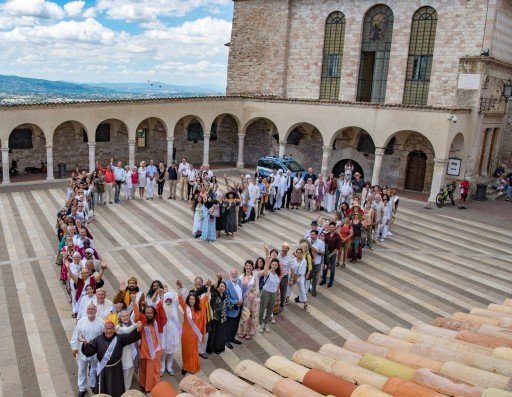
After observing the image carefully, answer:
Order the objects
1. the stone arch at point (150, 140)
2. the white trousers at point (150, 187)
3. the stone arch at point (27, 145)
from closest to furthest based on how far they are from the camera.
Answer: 1. the white trousers at point (150, 187)
2. the stone arch at point (27, 145)
3. the stone arch at point (150, 140)

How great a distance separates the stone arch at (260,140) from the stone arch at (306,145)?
1136 mm

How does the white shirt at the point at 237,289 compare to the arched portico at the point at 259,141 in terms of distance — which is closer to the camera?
the white shirt at the point at 237,289

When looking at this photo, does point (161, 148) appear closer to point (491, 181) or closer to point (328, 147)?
point (328, 147)

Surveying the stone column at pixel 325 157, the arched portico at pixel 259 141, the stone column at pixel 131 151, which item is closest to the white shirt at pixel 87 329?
the stone column at pixel 131 151

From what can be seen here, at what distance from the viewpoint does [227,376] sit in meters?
6.39

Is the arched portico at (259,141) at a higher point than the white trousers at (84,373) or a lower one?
higher

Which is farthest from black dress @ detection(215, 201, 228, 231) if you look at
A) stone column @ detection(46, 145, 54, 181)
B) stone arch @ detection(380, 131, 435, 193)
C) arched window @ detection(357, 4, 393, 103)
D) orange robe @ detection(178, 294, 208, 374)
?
arched window @ detection(357, 4, 393, 103)

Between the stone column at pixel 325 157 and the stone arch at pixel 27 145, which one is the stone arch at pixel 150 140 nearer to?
the stone arch at pixel 27 145

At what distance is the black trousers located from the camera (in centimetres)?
1008

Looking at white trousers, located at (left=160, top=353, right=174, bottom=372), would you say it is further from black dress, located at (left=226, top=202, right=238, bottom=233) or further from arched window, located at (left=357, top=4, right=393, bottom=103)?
arched window, located at (left=357, top=4, right=393, bottom=103)

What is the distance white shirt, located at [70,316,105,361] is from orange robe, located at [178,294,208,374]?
1525 mm

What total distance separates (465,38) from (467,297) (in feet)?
53.8

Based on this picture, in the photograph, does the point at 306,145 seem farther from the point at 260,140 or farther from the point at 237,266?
the point at 237,266

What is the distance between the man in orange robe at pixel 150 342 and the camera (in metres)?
8.30
